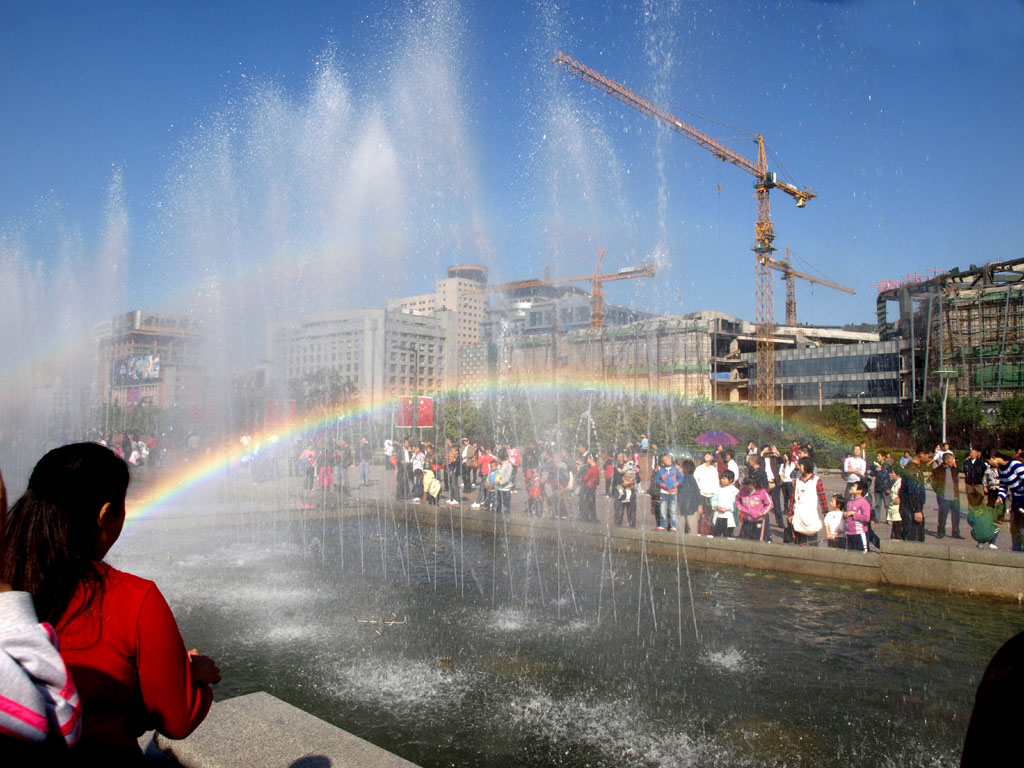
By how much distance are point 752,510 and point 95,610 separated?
1109 centimetres

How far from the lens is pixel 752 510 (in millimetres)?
11766

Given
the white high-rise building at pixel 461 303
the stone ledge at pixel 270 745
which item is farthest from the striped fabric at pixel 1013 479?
the white high-rise building at pixel 461 303

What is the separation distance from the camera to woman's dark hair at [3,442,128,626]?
6.34 ft

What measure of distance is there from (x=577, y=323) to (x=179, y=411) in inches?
3836

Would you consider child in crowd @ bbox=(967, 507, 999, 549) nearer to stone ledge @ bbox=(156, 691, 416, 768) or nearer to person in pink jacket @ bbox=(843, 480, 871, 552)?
person in pink jacket @ bbox=(843, 480, 871, 552)

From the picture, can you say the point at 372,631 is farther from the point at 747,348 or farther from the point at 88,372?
the point at 747,348

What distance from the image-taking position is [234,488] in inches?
884

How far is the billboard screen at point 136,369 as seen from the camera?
3956 centimetres

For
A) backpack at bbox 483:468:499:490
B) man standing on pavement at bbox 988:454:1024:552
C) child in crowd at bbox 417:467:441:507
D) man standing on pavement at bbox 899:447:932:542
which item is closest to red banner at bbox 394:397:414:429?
child in crowd at bbox 417:467:441:507

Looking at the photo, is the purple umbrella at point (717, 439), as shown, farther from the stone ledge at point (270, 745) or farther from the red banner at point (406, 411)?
the stone ledge at point (270, 745)

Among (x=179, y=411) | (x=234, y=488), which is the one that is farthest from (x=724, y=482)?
(x=179, y=411)

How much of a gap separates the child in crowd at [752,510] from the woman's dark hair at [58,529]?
36.2ft

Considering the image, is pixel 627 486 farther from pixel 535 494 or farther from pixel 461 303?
pixel 461 303

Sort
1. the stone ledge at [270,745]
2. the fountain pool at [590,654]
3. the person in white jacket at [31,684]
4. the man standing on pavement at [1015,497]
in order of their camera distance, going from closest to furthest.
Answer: the person in white jacket at [31,684] → the stone ledge at [270,745] → the fountain pool at [590,654] → the man standing on pavement at [1015,497]
